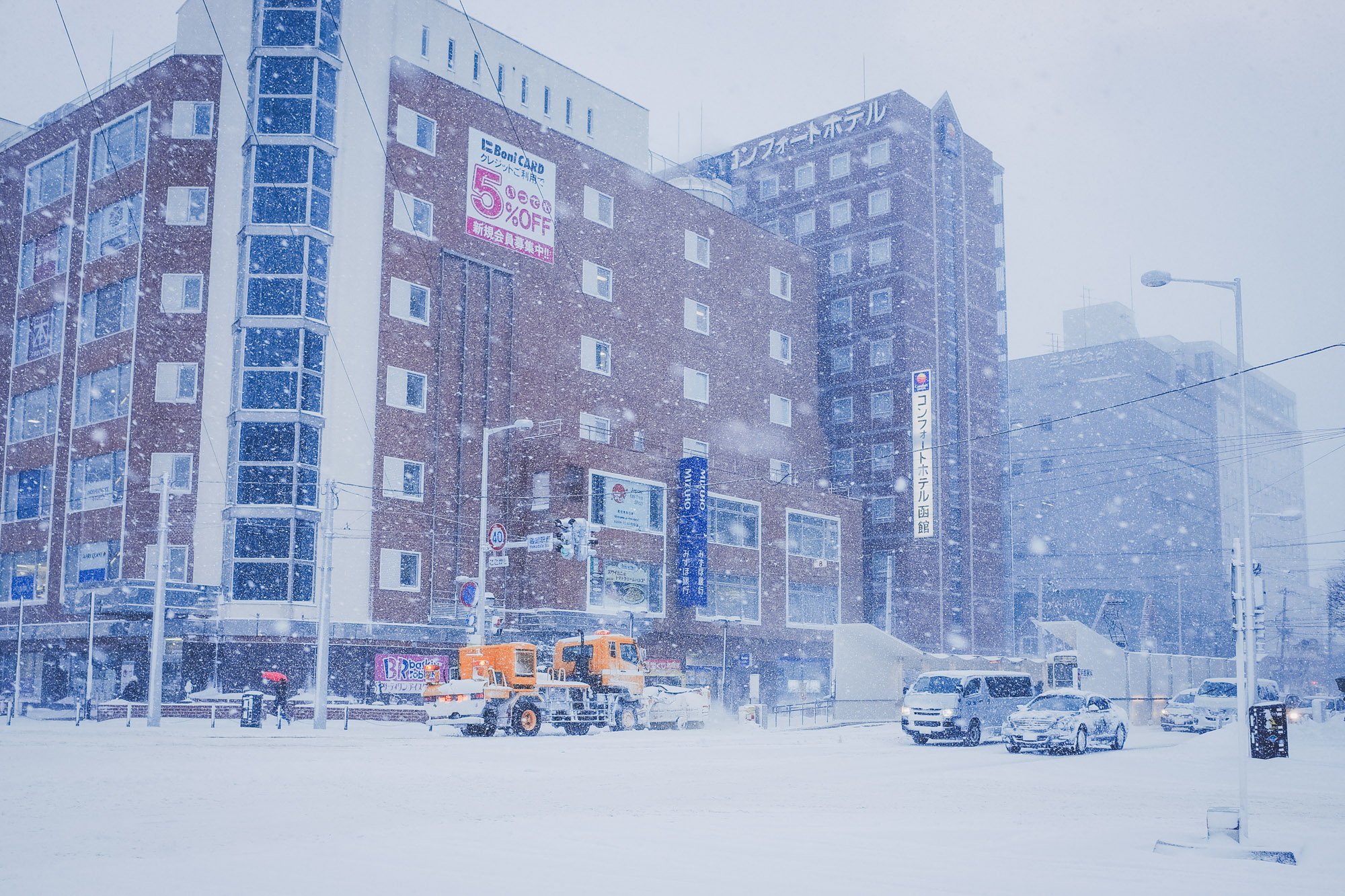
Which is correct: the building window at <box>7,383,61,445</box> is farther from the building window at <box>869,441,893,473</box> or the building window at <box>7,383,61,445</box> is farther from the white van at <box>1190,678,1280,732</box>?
the white van at <box>1190,678,1280,732</box>

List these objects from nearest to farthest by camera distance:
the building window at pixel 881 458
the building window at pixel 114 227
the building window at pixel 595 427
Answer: the building window at pixel 114 227 → the building window at pixel 595 427 → the building window at pixel 881 458

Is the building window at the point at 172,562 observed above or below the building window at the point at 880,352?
below

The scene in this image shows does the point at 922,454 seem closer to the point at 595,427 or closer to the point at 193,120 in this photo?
the point at 595,427

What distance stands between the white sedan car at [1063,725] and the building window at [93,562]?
28.9 m

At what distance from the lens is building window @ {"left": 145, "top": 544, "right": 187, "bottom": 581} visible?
4088cm

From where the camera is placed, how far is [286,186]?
42875mm

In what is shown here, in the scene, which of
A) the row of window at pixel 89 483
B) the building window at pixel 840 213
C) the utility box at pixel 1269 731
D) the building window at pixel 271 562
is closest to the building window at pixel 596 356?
the building window at pixel 271 562

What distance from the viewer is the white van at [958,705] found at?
1148 inches

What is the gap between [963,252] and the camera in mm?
69375

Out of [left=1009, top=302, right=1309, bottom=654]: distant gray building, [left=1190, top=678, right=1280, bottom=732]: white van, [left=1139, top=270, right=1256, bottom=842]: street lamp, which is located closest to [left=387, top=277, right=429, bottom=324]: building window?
[left=1190, top=678, right=1280, bottom=732]: white van

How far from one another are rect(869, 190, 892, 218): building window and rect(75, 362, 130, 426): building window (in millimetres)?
39258

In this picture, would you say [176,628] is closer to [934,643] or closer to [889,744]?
[889,744]

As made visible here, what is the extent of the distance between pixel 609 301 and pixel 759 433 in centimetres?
1141

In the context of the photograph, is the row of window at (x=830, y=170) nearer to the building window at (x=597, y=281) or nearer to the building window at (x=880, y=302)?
the building window at (x=880, y=302)
